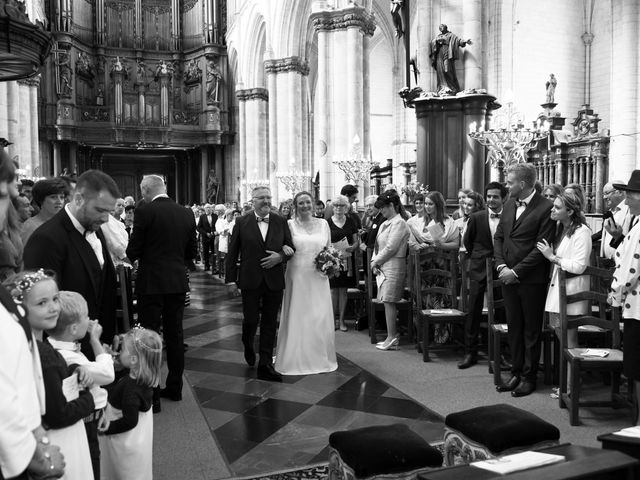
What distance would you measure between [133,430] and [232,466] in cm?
82

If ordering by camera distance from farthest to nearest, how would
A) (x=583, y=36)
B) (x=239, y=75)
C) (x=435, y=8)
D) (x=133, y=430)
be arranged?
(x=239, y=75)
(x=583, y=36)
(x=435, y=8)
(x=133, y=430)

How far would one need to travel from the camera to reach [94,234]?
369 cm

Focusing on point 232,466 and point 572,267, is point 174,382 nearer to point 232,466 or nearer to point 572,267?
point 232,466

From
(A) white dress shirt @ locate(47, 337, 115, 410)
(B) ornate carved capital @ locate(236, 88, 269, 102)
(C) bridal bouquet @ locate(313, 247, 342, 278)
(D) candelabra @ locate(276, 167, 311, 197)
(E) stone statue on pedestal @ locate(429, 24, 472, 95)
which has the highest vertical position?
(B) ornate carved capital @ locate(236, 88, 269, 102)

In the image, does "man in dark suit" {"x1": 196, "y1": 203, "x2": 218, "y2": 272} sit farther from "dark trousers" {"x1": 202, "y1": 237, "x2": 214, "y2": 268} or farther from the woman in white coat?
the woman in white coat

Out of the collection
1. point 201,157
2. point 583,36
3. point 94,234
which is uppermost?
point 583,36

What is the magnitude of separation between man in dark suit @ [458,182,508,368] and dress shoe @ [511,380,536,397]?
0.89 metres

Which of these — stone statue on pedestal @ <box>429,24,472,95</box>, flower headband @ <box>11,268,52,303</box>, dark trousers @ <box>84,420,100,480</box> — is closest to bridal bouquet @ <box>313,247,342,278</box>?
dark trousers @ <box>84,420,100,480</box>

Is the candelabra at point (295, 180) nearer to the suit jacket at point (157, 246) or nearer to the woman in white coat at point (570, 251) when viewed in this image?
the suit jacket at point (157, 246)

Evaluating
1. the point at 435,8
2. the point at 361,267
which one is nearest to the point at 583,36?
the point at 435,8

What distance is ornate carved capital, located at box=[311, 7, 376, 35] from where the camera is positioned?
599 inches

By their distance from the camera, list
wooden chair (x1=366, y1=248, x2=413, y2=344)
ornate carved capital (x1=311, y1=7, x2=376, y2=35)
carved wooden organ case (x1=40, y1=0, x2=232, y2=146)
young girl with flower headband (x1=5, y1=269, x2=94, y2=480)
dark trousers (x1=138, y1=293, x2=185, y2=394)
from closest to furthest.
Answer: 1. young girl with flower headband (x1=5, y1=269, x2=94, y2=480)
2. dark trousers (x1=138, y1=293, x2=185, y2=394)
3. wooden chair (x1=366, y1=248, x2=413, y2=344)
4. ornate carved capital (x1=311, y1=7, x2=376, y2=35)
5. carved wooden organ case (x1=40, y1=0, x2=232, y2=146)

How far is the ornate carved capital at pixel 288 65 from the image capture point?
2067 cm

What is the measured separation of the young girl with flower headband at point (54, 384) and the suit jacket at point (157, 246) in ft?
8.47
